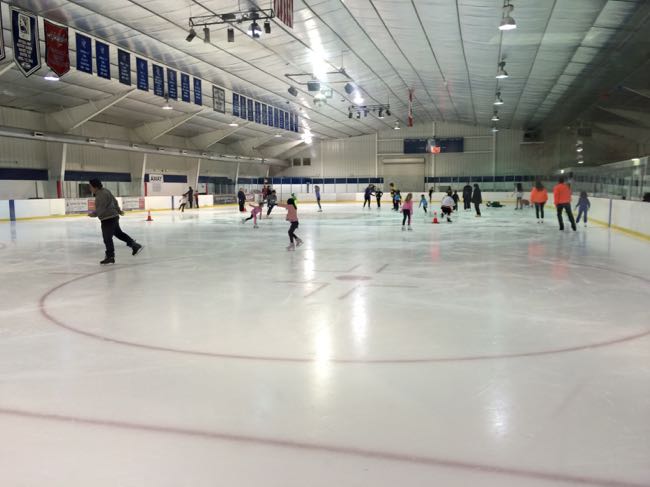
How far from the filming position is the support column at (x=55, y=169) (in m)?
24.2

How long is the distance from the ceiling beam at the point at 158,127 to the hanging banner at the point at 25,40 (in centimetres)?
1367

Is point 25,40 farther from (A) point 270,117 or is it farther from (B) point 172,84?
(A) point 270,117

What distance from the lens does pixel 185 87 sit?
21.2 metres

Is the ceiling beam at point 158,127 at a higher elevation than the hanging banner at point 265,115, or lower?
lower

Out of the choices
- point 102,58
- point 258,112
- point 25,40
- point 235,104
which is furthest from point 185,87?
point 25,40

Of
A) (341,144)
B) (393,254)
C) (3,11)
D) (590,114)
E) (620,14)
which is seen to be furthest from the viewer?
(341,144)

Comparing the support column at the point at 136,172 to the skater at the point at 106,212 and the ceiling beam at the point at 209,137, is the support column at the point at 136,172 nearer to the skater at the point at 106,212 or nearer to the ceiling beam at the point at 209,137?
the ceiling beam at the point at 209,137

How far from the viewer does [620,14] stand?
1216 centimetres

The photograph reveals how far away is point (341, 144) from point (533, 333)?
42.4 m

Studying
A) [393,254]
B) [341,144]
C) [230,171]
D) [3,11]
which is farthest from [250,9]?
[341,144]

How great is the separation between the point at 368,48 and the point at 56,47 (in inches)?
390

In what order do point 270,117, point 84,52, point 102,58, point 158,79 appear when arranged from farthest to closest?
1. point 270,117
2. point 158,79
3. point 102,58
4. point 84,52

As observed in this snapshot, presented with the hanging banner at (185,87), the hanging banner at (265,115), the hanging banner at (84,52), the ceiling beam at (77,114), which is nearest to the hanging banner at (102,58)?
the hanging banner at (84,52)

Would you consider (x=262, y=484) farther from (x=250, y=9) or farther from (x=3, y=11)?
(x=3, y=11)
